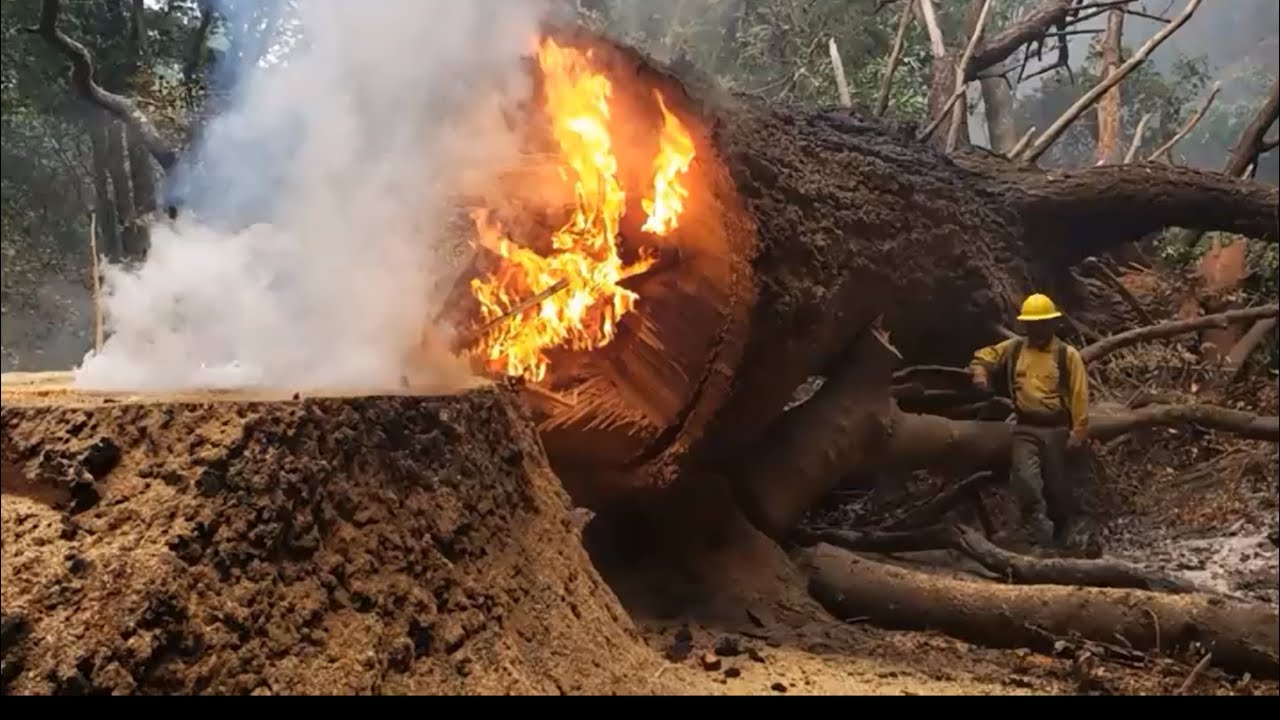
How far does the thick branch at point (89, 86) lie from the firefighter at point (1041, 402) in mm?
2835

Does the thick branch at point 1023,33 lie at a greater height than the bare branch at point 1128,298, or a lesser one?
greater

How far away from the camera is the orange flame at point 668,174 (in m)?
3.78

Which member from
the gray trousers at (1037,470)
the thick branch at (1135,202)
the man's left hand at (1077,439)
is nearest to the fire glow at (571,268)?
the thick branch at (1135,202)

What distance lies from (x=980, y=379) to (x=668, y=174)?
1462 millimetres

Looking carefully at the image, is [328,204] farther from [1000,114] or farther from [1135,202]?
[1135,202]

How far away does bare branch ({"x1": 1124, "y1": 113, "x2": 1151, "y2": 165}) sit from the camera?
313 cm

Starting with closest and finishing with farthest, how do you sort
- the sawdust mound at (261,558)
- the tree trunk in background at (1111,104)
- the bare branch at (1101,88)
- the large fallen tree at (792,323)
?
the sawdust mound at (261,558) < the bare branch at (1101,88) < the tree trunk in background at (1111,104) < the large fallen tree at (792,323)

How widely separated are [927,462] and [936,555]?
0.37 m

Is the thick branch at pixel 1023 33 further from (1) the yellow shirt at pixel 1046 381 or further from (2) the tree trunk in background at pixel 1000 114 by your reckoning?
(1) the yellow shirt at pixel 1046 381

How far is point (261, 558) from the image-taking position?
2.25m

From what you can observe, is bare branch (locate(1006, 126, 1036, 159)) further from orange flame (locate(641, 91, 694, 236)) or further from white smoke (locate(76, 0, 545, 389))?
white smoke (locate(76, 0, 545, 389))

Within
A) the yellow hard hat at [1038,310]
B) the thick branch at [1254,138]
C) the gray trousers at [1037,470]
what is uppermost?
the thick branch at [1254,138]

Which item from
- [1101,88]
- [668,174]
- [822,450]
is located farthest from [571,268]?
[1101,88]

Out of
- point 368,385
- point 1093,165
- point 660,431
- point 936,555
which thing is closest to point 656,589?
point 660,431
